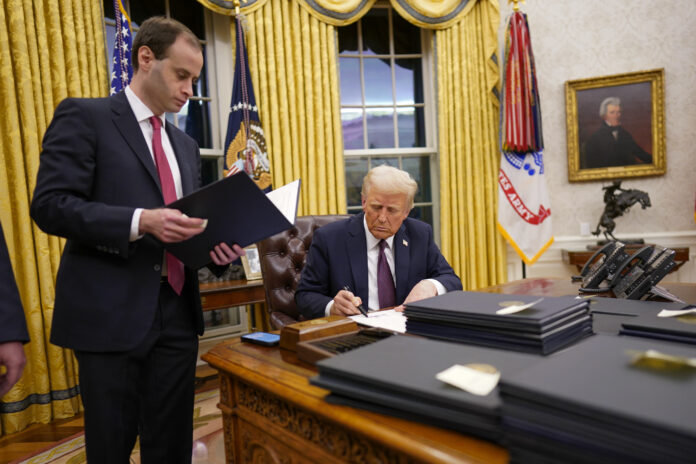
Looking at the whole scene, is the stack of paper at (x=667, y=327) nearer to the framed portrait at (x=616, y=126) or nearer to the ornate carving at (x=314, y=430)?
the ornate carving at (x=314, y=430)

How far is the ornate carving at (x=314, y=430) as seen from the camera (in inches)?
29.6

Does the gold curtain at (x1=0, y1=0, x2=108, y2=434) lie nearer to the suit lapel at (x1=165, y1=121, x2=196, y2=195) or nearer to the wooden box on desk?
the suit lapel at (x1=165, y1=121, x2=196, y2=195)

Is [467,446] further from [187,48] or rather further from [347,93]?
[347,93]

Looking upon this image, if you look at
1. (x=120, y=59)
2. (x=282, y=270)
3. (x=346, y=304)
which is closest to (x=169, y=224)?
(x=346, y=304)

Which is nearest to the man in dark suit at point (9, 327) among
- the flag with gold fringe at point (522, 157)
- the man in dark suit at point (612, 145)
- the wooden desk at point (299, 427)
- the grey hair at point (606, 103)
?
the wooden desk at point (299, 427)

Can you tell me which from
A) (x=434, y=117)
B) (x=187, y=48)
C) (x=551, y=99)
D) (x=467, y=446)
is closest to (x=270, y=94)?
(x=434, y=117)

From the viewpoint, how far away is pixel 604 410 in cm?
50

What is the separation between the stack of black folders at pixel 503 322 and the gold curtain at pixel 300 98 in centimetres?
299

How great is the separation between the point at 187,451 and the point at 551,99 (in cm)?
444

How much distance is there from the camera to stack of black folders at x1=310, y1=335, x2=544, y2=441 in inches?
25.5

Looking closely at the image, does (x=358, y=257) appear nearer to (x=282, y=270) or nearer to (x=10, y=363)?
(x=282, y=270)

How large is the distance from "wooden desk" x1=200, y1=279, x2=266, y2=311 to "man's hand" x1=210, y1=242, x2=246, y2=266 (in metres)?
1.67

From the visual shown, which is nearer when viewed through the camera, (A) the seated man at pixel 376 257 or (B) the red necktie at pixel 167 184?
(B) the red necktie at pixel 167 184

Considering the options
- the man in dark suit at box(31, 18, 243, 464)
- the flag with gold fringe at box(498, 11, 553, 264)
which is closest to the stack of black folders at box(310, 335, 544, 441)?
the man in dark suit at box(31, 18, 243, 464)
